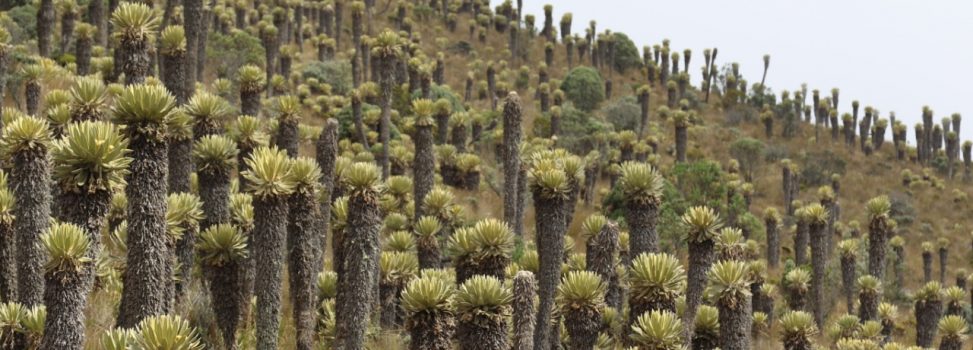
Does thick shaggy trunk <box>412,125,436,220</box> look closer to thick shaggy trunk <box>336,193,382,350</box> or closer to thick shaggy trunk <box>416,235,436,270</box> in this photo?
thick shaggy trunk <box>416,235,436,270</box>

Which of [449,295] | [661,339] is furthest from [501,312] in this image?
[661,339]

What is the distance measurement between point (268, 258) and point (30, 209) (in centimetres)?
234

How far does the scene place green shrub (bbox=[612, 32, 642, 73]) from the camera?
63.6m

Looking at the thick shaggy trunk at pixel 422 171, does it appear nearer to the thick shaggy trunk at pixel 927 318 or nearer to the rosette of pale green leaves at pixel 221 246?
the rosette of pale green leaves at pixel 221 246

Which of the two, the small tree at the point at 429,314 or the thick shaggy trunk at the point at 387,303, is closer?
the small tree at the point at 429,314

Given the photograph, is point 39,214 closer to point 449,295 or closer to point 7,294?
point 7,294

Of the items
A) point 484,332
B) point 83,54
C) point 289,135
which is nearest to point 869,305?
point 289,135

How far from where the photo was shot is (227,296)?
393 inches

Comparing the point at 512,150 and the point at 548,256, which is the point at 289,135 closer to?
the point at 512,150

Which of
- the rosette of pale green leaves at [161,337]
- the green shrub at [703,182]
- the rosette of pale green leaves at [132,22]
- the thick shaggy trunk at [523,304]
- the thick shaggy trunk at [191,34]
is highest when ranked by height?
the thick shaggy trunk at [191,34]

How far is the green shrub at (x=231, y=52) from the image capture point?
31.9m

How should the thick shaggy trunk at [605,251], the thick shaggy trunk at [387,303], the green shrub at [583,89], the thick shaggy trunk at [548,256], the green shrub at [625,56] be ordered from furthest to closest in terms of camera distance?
the green shrub at [625,56]
the green shrub at [583,89]
the thick shaggy trunk at [387,303]
the thick shaggy trunk at [605,251]
the thick shaggy trunk at [548,256]

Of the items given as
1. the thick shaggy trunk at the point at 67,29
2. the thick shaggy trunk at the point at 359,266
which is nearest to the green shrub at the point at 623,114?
the thick shaggy trunk at the point at 67,29

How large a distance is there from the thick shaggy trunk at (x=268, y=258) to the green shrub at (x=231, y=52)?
966 inches
